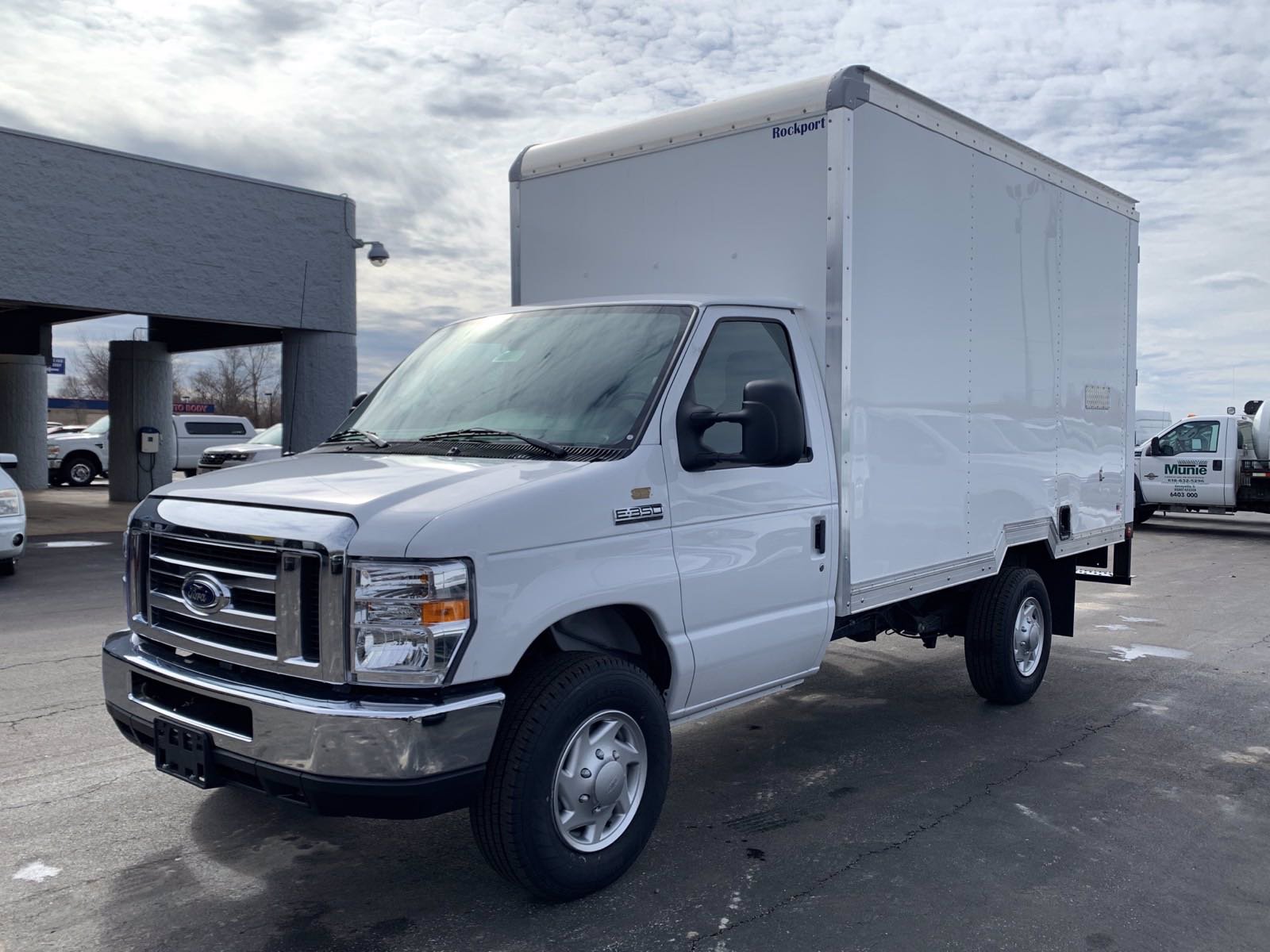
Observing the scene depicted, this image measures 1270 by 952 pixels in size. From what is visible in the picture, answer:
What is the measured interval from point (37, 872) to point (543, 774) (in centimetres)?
208

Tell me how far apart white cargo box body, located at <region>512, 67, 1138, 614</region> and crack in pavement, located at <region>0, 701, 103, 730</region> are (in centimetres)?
354

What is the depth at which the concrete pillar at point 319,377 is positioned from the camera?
19.1m

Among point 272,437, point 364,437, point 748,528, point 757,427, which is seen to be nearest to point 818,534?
point 748,528

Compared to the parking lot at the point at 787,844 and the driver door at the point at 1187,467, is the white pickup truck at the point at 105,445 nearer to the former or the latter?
the driver door at the point at 1187,467

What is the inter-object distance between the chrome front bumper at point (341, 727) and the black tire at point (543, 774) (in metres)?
0.13

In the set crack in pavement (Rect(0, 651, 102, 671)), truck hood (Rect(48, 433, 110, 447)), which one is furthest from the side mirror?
truck hood (Rect(48, 433, 110, 447))

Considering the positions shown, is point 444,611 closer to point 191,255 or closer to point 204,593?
point 204,593

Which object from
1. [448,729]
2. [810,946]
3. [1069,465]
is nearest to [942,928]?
[810,946]

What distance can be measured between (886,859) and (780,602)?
1.12m

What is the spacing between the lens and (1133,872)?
4312 mm

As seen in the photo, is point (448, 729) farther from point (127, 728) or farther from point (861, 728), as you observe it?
point (861, 728)

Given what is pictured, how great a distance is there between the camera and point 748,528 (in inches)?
180

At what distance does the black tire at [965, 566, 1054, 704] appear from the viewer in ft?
21.6

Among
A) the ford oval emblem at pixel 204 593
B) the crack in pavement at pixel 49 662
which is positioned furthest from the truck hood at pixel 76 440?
the ford oval emblem at pixel 204 593
